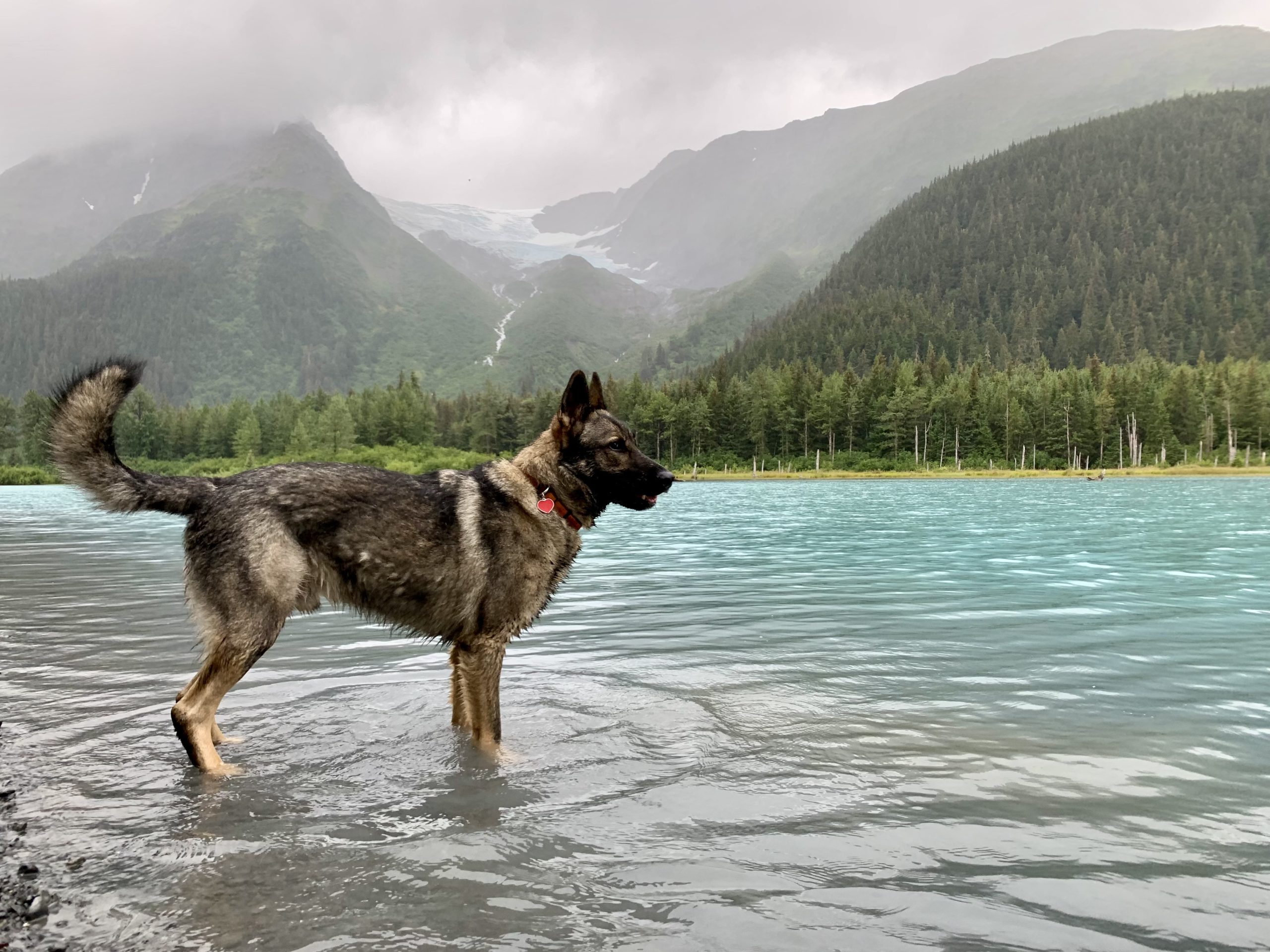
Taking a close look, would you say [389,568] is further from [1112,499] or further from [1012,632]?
[1112,499]

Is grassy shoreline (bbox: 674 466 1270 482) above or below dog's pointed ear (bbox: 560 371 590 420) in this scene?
below

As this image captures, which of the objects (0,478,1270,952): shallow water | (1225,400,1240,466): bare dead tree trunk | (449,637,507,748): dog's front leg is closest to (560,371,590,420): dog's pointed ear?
(449,637,507,748): dog's front leg

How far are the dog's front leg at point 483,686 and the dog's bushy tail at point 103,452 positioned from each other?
8.64 ft

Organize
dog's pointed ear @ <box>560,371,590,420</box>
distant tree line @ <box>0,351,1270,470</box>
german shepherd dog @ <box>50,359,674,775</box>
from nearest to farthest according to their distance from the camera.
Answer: german shepherd dog @ <box>50,359,674,775</box>
dog's pointed ear @ <box>560,371,590,420</box>
distant tree line @ <box>0,351,1270,470</box>

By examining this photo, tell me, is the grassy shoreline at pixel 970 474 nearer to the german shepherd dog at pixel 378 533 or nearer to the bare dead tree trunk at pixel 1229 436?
the bare dead tree trunk at pixel 1229 436

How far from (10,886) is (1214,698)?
407 inches

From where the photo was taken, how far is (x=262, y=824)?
545 centimetres

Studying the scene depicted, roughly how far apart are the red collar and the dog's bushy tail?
2801mm

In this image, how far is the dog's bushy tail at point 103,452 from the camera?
667cm

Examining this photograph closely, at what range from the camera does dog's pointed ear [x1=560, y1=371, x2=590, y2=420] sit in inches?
287

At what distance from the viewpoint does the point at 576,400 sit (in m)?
7.48

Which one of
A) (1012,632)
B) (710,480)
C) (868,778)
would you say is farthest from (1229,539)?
(710,480)

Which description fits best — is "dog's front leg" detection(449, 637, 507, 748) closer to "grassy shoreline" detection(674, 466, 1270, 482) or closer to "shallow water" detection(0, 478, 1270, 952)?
"shallow water" detection(0, 478, 1270, 952)

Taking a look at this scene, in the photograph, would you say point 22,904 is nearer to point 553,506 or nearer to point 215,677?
point 215,677
